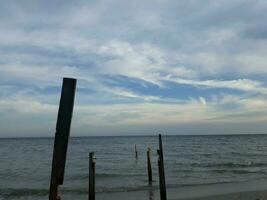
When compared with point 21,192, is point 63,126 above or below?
above

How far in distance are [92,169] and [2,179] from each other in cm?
1798

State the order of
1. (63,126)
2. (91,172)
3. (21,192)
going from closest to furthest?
1. (63,126)
2. (91,172)
3. (21,192)

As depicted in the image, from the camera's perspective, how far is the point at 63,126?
8414 mm

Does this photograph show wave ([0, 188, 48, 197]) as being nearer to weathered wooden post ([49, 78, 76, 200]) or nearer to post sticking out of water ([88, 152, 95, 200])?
post sticking out of water ([88, 152, 95, 200])

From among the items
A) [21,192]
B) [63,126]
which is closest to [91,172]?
[63,126]

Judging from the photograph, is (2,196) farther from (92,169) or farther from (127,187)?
(92,169)

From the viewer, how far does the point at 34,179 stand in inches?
1264

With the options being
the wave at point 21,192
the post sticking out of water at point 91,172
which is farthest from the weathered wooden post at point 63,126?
the wave at point 21,192

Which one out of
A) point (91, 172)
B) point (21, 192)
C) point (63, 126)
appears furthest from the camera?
point (21, 192)

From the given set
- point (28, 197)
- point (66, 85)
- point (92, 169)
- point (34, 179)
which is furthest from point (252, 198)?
point (34, 179)

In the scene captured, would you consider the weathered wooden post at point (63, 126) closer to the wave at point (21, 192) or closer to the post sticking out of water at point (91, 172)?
the post sticking out of water at point (91, 172)

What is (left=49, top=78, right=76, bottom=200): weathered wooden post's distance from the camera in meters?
8.38

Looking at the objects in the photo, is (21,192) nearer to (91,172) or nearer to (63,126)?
(91,172)

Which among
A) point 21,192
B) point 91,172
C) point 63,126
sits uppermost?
point 63,126
